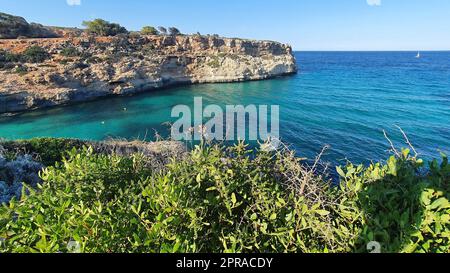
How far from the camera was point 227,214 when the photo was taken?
11.9ft

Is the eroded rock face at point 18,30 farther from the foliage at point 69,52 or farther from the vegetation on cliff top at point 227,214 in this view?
the vegetation on cliff top at point 227,214

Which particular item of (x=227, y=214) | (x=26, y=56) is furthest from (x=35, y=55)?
(x=227, y=214)

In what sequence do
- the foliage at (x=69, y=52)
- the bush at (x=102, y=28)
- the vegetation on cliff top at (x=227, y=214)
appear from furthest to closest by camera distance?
the bush at (x=102, y=28)
the foliage at (x=69, y=52)
the vegetation on cliff top at (x=227, y=214)

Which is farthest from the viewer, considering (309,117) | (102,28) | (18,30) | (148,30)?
(148,30)

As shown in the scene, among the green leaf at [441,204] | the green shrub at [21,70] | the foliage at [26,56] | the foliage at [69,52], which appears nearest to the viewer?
the green leaf at [441,204]

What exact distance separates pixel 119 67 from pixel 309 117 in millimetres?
27119

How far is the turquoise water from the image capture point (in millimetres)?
22906

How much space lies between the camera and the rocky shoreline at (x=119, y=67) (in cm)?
3148

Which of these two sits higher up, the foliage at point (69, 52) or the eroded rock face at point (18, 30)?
the eroded rock face at point (18, 30)
